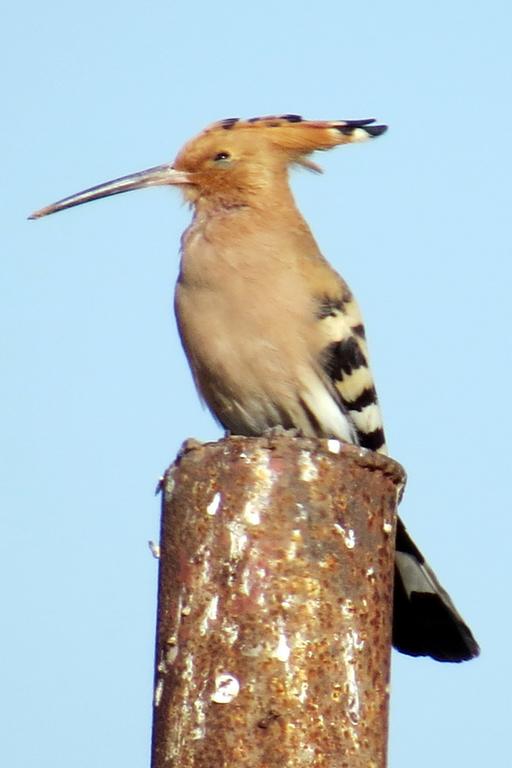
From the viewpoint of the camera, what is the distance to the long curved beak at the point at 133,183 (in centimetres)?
341

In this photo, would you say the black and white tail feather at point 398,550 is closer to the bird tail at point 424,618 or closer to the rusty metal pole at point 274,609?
the bird tail at point 424,618

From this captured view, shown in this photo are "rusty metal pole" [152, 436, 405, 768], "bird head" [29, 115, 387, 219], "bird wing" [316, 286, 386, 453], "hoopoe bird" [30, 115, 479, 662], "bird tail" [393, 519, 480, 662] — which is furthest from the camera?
"bird head" [29, 115, 387, 219]

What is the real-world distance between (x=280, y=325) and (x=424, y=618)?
2.20 feet

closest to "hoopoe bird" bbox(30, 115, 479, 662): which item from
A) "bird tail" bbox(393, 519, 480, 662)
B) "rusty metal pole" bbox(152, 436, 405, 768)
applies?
"bird tail" bbox(393, 519, 480, 662)

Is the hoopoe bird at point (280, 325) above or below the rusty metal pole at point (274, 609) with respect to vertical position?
above

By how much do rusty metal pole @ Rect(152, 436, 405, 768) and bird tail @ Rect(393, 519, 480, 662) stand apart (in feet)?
2.57

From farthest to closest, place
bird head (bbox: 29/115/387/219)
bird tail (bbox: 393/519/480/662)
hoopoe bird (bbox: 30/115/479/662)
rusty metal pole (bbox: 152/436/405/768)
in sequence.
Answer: bird head (bbox: 29/115/387/219), hoopoe bird (bbox: 30/115/479/662), bird tail (bbox: 393/519/480/662), rusty metal pole (bbox: 152/436/405/768)

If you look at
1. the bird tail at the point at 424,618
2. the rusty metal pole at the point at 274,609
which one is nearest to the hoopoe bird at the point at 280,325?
the bird tail at the point at 424,618

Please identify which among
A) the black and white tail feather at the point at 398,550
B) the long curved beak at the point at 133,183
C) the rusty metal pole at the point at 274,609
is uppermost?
the long curved beak at the point at 133,183

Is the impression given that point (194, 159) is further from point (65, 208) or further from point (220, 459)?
point (220, 459)

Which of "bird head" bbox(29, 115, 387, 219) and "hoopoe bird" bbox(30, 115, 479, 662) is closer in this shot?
A: "hoopoe bird" bbox(30, 115, 479, 662)

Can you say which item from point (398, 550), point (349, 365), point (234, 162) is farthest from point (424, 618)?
point (234, 162)

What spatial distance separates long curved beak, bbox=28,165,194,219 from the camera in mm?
3406

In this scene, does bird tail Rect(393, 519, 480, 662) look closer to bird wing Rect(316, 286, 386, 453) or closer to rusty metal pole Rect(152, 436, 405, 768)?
bird wing Rect(316, 286, 386, 453)
